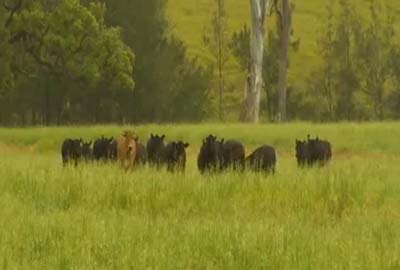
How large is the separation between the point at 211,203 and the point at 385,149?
1546cm

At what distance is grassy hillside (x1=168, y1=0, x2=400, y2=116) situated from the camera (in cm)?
8281

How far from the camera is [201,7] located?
10181cm

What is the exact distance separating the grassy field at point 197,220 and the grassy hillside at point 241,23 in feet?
206

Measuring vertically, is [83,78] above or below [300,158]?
above

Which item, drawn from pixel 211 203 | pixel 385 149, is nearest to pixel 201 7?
pixel 385 149

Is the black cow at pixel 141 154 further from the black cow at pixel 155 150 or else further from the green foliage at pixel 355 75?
the green foliage at pixel 355 75

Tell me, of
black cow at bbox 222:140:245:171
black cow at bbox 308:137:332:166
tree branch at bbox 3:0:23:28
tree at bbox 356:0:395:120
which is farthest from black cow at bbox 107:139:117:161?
tree at bbox 356:0:395:120

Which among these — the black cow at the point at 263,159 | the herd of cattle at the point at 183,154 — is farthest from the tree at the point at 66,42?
the black cow at the point at 263,159

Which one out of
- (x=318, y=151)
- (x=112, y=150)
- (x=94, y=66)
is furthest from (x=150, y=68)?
(x=318, y=151)

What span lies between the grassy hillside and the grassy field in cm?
6287

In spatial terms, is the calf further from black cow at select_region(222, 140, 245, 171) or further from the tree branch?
the tree branch

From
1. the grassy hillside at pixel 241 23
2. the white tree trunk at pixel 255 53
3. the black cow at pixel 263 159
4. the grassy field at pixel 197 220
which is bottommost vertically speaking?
the grassy field at pixel 197 220

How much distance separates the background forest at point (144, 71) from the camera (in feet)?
133

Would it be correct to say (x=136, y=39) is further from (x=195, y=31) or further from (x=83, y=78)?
(x=195, y=31)
